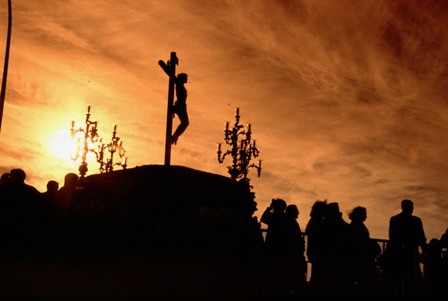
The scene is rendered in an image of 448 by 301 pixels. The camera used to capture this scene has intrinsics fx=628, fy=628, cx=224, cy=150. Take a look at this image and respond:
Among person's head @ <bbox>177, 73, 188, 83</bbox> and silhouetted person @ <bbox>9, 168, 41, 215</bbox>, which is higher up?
person's head @ <bbox>177, 73, 188, 83</bbox>

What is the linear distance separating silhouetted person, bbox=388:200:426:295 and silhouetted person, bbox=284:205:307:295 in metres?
1.97

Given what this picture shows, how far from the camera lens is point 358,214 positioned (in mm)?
11922

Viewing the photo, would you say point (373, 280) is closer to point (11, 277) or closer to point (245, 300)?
point (245, 300)

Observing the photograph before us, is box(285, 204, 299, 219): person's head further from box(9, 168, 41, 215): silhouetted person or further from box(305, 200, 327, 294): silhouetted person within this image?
box(9, 168, 41, 215): silhouetted person

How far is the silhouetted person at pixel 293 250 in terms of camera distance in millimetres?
11203

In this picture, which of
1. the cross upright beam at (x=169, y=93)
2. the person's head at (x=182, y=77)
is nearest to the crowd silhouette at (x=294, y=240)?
the cross upright beam at (x=169, y=93)

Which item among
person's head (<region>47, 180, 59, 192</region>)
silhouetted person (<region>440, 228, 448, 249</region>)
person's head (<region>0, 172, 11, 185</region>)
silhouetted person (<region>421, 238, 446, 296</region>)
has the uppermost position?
person's head (<region>0, 172, 11, 185</region>)

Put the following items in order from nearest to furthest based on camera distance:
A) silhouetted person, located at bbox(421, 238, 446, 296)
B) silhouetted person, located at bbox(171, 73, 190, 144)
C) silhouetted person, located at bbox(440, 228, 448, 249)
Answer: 1. silhouetted person, located at bbox(421, 238, 446, 296)
2. silhouetted person, located at bbox(440, 228, 448, 249)
3. silhouetted person, located at bbox(171, 73, 190, 144)

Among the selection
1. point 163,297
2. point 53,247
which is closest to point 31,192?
→ point 53,247

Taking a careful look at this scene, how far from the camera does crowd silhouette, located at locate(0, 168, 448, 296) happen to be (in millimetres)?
9758

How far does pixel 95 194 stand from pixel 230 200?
13.4 feet

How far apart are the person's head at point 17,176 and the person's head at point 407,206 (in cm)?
682

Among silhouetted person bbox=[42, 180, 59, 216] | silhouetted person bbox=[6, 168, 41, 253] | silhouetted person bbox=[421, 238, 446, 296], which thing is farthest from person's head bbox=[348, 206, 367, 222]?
silhouetted person bbox=[6, 168, 41, 253]

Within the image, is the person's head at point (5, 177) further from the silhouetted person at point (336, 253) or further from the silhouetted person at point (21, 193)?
the silhouetted person at point (336, 253)
